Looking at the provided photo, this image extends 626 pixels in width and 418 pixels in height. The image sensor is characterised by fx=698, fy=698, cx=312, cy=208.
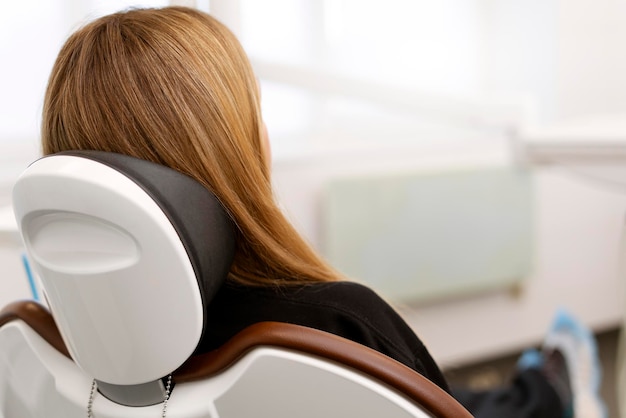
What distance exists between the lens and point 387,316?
0.77 meters

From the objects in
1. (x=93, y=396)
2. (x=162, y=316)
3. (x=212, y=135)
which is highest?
(x=212, y=135)

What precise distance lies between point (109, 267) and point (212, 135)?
0.66 ft

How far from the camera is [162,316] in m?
0.63

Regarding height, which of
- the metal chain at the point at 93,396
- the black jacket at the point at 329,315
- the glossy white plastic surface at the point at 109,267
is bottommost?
the metal chain at the point at 93,396

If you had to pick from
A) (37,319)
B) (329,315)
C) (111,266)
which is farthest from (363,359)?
(37,319)

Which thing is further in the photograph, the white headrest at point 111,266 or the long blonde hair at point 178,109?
the long blonde hair at point 178,109

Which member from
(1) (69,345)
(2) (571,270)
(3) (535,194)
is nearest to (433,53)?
(3) (535,194)

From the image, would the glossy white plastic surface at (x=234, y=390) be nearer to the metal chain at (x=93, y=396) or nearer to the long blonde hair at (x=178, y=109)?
the metal chain at (x=93, y=396)

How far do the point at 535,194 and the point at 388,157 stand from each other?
618 millimetres

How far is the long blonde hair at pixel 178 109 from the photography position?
2.38 ft

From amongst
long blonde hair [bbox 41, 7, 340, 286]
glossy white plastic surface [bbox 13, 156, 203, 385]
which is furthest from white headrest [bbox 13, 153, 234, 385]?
long blonde hair [bbox 41, 7, 340, 286]

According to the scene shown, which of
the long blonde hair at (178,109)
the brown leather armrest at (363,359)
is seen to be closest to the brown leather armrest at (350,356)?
the brown leather armrest at (363,359)

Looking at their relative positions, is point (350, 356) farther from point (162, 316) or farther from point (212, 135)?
point (212, 135)

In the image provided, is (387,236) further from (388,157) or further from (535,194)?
(535,194)
